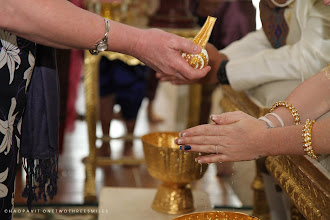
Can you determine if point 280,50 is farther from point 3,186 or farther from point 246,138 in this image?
point 3,186

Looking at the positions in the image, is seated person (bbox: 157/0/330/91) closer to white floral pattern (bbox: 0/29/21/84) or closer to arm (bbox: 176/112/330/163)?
arm (bbox: 176/112/330/163)

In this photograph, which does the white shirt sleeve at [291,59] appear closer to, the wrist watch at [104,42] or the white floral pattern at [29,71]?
the wrist watch at [104,42]

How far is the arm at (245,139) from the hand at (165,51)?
14cm

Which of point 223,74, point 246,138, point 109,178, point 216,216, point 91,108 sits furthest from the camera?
point 109,178

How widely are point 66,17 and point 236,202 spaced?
173 centimetres

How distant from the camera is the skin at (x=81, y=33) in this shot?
41.3 inches

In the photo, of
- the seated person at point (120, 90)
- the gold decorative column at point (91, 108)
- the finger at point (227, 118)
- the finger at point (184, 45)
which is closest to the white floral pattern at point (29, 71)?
the finger at point (184, 45)

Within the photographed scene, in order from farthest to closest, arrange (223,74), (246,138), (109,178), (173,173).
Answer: (109,178), (223,74), (173,173), (246,138)

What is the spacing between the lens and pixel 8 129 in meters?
1.22

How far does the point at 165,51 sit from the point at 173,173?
424 mm

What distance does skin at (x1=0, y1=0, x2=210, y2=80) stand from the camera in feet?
3.44

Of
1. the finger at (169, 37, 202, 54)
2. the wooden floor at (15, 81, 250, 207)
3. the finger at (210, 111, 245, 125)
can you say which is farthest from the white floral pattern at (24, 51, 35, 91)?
the wooden floor at (15, 81, 250, 207)

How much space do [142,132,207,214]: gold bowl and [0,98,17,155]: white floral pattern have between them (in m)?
0.45

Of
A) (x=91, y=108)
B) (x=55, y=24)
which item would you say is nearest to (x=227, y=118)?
(x=55, y=24)
